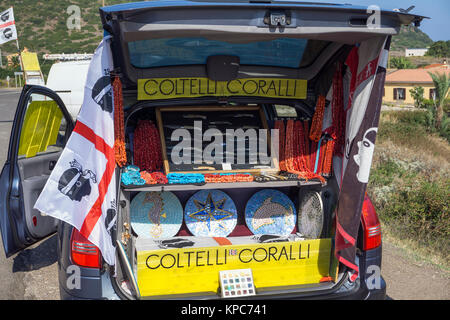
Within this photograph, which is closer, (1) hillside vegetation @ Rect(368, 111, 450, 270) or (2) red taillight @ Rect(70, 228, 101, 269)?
(2) red taillight @ Rect(70, 228, 101, 269)

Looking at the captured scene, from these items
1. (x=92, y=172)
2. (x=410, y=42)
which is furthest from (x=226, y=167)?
(x=410, y=42)

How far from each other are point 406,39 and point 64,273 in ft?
406

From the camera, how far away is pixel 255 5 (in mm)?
2645

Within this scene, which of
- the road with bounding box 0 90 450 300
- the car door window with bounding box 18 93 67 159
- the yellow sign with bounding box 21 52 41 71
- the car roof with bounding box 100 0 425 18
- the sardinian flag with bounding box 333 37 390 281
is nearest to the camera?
the car roof with bounding box 100 0 425 18

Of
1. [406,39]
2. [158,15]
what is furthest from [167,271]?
[406,39]

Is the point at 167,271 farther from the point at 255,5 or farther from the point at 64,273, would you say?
the point at 255,5

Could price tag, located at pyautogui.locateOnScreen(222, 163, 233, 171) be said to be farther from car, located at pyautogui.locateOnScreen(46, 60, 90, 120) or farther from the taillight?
car, located at pyautogui.locateOnScreen(46, 60, 90, 120)

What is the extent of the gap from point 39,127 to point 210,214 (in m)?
1.77

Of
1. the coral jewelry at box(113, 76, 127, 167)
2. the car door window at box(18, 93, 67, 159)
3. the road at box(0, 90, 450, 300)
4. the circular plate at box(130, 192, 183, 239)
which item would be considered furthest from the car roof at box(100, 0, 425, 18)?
the road at box(0, 90, 450, 300)

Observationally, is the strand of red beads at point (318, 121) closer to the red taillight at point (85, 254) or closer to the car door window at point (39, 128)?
the red taillight at point (85, 254)

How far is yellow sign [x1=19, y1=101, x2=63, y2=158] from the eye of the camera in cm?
389

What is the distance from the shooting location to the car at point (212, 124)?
8.95 ft

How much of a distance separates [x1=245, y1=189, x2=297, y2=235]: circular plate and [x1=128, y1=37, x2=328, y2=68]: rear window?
129 cm

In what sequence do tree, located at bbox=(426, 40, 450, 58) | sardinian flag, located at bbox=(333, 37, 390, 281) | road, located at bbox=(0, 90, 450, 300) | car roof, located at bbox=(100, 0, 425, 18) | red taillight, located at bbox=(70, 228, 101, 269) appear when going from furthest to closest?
1. tree, located at bbox=(426, 40, 450, 58)
2. road, located at bbox=(0, 90, 450, 300)
3. sardinian flag, located at bbox=(333, 37, 390, 281)
4. red taillight, located at bbox=(70, 228, 101, 269)
5. car roof, located at bbox=(100, 0, 425, 18)
